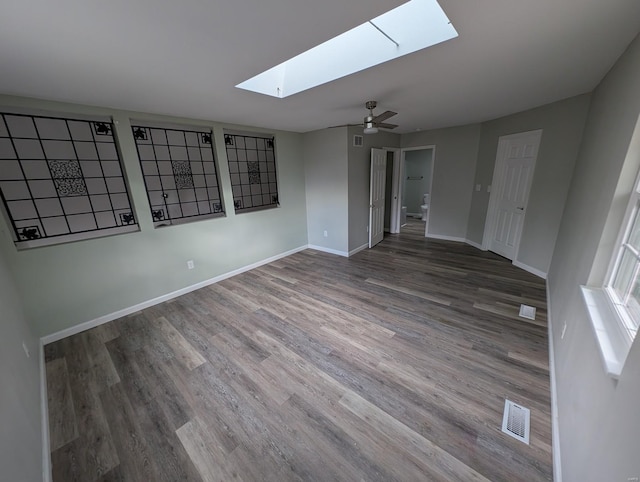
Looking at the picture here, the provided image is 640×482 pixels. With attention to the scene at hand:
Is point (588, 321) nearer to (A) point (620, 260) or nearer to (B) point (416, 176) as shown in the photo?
(A) point (620, 260)

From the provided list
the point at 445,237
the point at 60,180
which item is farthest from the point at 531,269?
the point at 60,180

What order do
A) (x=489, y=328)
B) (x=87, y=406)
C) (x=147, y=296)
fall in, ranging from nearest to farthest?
(x=87, y=406)
(x=489, y=328)
(x=147, y=296)

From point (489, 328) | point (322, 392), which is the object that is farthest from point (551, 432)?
point (322, 392)

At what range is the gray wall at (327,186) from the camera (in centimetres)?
414

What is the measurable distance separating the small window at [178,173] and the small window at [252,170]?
0.30 meters

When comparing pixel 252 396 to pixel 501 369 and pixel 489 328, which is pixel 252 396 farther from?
pixel 489 328

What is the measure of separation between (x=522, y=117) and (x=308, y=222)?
152 inches

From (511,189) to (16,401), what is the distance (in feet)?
18.6

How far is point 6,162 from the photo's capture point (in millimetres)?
2127

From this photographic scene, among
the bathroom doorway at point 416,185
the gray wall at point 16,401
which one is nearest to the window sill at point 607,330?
the gray wall at point 16,401

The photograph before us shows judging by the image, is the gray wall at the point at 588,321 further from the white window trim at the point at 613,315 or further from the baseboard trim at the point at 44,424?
the baseboard trim at the point at 44,424

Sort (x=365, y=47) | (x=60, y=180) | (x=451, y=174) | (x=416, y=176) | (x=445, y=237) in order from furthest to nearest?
(x=416, y=176) < (x=445, y=237) < (x=451, y=174) < (x=60, y=180) < (x=365, y=47)

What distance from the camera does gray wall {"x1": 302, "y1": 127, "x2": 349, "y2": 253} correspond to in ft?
13.6

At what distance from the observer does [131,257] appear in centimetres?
286
